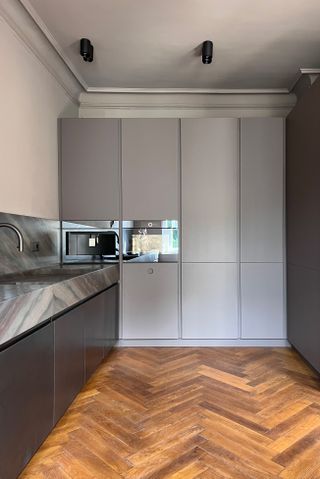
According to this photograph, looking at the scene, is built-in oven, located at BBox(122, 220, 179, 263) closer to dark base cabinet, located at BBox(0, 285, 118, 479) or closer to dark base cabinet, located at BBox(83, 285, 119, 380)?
dark base cabinet, located at BBox(83, 285, 119, 380)

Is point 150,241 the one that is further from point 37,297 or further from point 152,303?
point 37,297

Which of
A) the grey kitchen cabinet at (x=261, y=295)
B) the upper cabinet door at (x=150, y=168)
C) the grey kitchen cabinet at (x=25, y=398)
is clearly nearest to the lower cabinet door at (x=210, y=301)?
the grey kitchen cabinet at (x=261, y=295)

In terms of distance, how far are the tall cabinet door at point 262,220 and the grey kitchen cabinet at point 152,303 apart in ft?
2.44

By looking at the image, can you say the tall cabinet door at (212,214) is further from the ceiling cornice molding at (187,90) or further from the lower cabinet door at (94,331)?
the lower cabinet door at (94,331)

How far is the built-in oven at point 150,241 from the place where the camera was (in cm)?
344

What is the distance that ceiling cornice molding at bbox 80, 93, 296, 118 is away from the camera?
389 centimetres

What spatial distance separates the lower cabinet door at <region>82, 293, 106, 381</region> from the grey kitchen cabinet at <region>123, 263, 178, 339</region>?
23.0 inches

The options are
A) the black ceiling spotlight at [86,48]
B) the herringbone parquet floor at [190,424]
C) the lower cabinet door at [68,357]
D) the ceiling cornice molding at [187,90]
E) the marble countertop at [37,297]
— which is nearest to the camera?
the marble countertop at [37,297]

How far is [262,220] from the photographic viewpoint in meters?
3.42

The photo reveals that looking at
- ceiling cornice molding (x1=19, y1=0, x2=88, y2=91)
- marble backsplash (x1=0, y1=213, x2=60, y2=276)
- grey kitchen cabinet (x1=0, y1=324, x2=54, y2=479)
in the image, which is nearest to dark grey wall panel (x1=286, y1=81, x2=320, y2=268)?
grey kitchen cabinet (x1=0, y1=324, x2=54, y2=479)

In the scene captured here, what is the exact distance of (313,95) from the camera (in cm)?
267

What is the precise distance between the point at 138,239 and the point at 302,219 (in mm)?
1604

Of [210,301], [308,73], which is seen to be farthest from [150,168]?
[308,73]

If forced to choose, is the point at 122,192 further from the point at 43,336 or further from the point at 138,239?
the point at 43,336
